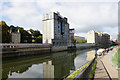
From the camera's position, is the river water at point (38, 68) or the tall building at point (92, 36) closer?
the river water at point (38, 68)

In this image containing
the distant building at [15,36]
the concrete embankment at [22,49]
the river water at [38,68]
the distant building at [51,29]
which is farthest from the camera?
the distant building at [15,36]

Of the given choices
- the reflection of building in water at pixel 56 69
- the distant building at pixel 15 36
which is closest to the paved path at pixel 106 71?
the reflection of building in water at pixel 56 69

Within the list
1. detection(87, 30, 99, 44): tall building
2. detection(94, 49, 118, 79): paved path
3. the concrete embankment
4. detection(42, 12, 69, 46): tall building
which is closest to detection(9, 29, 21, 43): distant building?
detection(42, 12, 69, 46): tall building

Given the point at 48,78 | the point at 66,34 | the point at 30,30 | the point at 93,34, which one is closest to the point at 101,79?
the point at 48,78

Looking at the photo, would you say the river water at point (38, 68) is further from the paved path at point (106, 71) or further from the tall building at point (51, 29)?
the tall building at point (51, 29)

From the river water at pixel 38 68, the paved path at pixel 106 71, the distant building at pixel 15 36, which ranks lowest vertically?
the river water at pixel 38 68

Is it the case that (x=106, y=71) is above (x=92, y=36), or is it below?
below

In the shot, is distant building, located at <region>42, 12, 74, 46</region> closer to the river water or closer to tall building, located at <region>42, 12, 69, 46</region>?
tall building, located at <region>42, 12, 69, 46</region>

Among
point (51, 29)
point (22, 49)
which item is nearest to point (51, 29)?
point (51, 29)

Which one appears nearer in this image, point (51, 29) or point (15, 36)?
point (51, 29)

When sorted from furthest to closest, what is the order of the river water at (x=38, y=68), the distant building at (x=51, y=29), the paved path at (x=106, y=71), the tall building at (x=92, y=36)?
the tall building at (x=92, y=36) → the distant building at (x=51, y=29) → the river water at (x=38, y=68) → the paved path at (x=106, y=71)

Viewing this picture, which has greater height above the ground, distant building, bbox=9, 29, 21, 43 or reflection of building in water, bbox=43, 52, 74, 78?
distant building, bbox=9, 29, 21, 43

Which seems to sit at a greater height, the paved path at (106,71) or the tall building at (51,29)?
the tall building at (51,29)

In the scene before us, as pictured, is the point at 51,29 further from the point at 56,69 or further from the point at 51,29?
the point at 56,69
